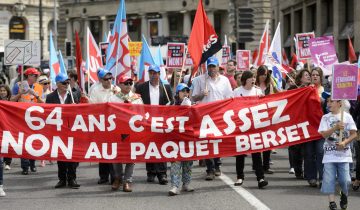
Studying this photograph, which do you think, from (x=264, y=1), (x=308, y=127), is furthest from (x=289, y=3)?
(x=308, y=127)

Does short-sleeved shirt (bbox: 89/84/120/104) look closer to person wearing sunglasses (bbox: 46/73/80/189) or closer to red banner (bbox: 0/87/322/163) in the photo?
person wearing sunglasses (bbox: 46/73/80/189)

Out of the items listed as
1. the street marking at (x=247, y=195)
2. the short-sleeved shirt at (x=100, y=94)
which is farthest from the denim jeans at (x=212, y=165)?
the short-sleeved shirt at (x=100, y=94)

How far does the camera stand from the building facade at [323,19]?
105 ft

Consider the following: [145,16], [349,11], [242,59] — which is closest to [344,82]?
[242,59]

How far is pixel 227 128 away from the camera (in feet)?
38.4

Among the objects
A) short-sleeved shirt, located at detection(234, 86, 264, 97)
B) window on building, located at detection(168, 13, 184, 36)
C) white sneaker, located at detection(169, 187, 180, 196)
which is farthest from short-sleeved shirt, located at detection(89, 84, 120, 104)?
window on building, located at detection(168, 13, 184, 36)

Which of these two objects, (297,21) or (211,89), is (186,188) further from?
(297,21)

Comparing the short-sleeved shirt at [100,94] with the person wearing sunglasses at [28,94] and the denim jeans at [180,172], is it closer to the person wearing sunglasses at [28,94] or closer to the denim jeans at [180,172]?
the person wearing sunglasses at [28,94]

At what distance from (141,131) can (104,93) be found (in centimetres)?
136

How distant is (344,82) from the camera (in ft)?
32.7

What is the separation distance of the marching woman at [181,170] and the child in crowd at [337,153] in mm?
2219

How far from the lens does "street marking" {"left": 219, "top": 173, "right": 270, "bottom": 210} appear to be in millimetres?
10023

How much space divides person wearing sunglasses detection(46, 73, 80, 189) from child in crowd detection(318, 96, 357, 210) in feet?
13.1

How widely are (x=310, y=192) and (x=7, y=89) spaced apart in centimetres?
550
